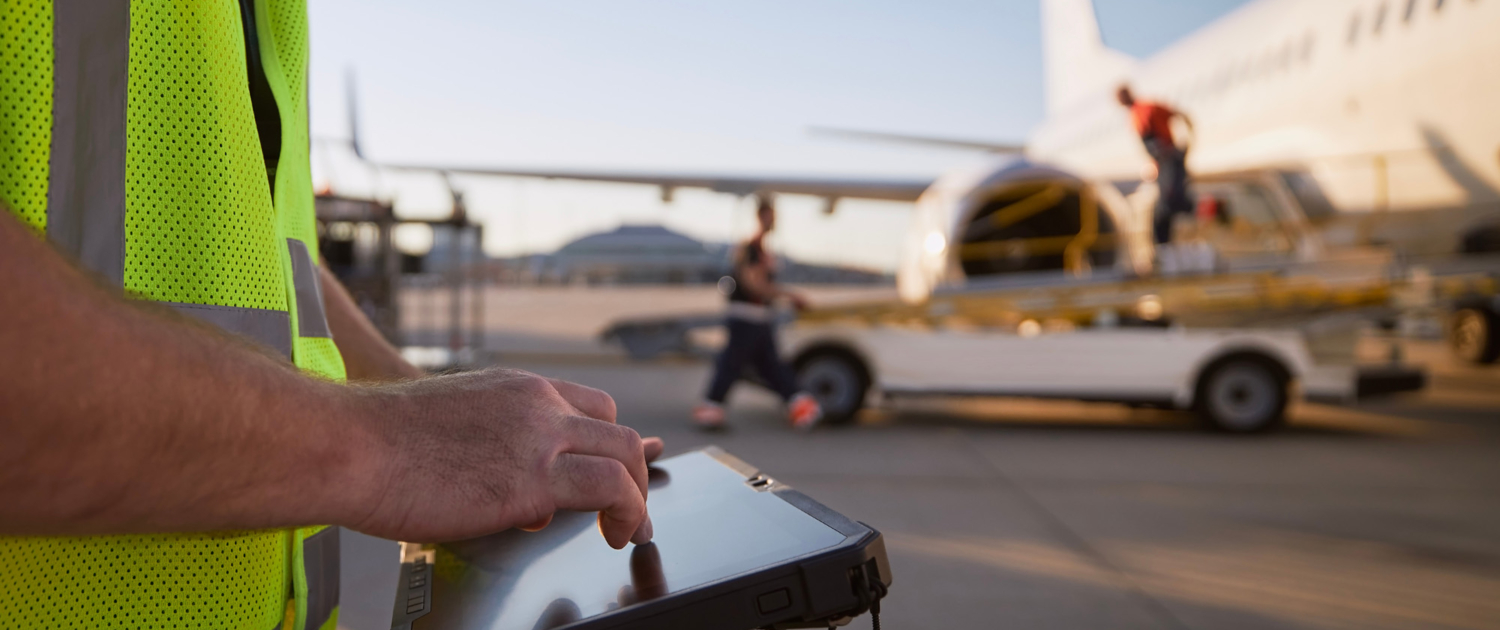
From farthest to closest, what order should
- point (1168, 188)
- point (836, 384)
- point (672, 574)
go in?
point (1168, 188), point (836, 384), point (672, 574)

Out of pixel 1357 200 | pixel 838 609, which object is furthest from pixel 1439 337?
pixel 838 609

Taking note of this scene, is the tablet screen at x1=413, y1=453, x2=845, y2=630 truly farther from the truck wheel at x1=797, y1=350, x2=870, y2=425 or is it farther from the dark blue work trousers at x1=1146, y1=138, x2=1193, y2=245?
the dark blue work trousers at x1=1146, y1=138, x2=1193, y2=245

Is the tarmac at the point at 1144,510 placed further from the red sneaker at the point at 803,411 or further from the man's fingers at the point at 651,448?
the man's fingers at the point at 651,448

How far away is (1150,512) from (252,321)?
4.15m

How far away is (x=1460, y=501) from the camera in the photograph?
4262mm

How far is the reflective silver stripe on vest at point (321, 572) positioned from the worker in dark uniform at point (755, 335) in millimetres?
5308

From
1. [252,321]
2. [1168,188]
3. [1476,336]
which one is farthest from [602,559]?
[1476,336]

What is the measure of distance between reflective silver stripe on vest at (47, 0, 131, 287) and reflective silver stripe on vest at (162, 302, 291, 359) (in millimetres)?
56

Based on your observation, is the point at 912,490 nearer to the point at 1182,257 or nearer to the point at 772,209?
the point at 772,209

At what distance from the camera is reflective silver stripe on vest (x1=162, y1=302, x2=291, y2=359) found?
65cm

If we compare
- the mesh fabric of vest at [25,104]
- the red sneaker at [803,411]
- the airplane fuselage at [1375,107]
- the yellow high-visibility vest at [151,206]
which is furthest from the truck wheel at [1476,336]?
the mesh fabric of vest at [25,104]

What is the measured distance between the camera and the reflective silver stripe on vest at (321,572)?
2.67ft

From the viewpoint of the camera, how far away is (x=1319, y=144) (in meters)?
7.67

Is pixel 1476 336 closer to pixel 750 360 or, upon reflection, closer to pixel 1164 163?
pixel 1164 163
